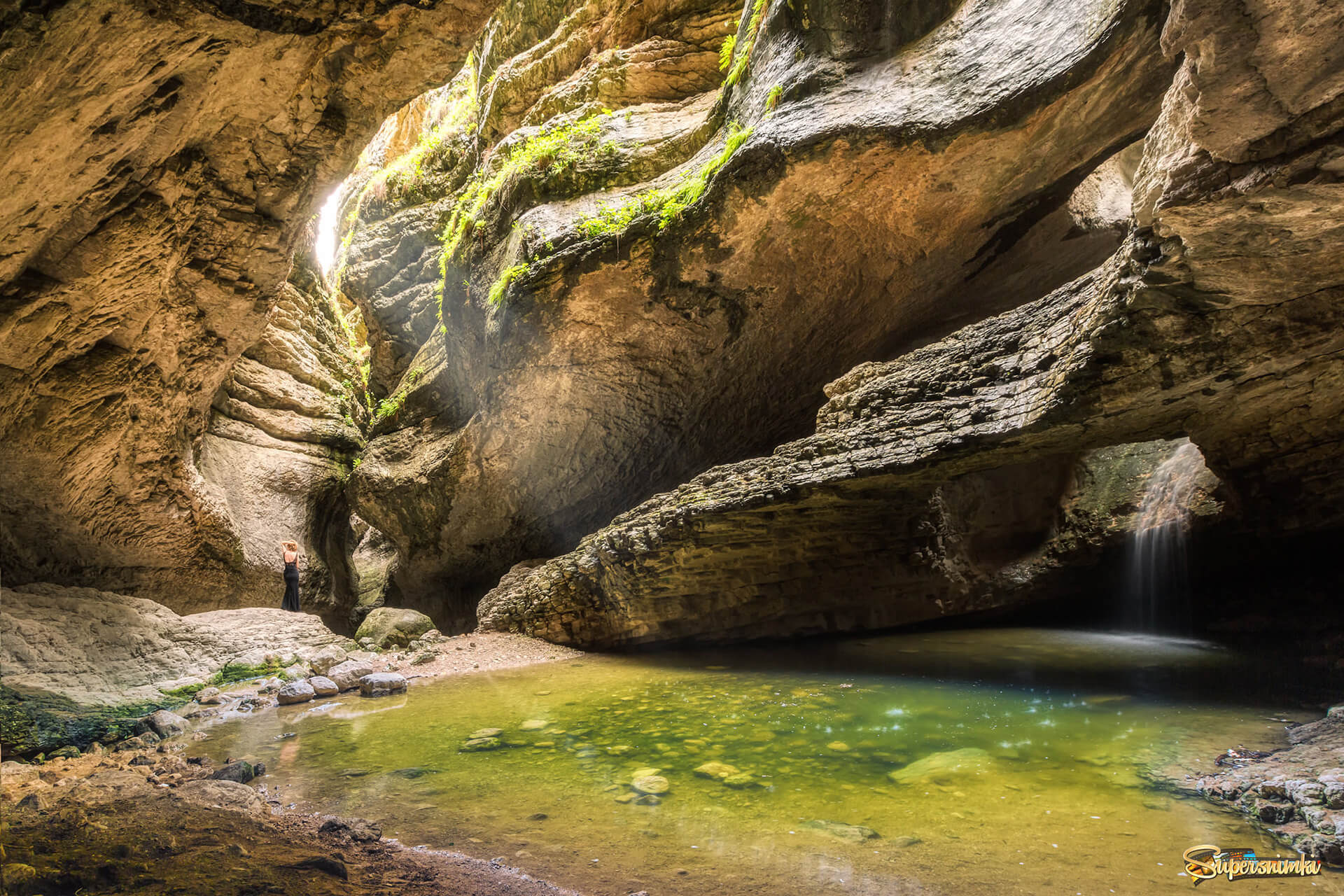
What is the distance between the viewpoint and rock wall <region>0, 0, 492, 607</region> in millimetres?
3188

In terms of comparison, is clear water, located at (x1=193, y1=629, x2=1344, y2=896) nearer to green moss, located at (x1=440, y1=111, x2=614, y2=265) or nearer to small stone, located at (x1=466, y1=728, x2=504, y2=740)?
small stone, located at (x1=466, y1=728, x2=504, y2=740)

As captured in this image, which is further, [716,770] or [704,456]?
[704,456]

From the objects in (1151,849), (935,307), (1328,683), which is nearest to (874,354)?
(935,307)

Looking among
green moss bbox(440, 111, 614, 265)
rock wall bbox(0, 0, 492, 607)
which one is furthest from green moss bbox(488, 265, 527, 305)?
rock wall bbox(0, 0, 492, 607)

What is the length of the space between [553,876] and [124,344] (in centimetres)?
659

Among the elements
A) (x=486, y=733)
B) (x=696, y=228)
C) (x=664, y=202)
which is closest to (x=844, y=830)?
(x=486, y=733)

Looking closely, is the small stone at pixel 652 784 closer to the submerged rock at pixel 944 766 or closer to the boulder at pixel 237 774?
the submerged rock at pixel 944 766

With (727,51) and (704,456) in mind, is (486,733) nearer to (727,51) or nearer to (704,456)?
(704,456)

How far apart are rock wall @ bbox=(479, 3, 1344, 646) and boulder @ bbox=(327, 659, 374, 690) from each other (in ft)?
8.87

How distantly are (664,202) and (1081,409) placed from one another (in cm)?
527

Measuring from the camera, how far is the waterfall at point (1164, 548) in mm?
7293

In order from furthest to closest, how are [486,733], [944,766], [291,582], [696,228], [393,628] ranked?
[291,582] → [393,628] → [696,228] → [486,733] → [944,766]

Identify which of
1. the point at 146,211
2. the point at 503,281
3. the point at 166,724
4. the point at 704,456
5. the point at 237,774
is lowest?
the point at 166,724

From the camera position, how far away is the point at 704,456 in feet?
33.8
